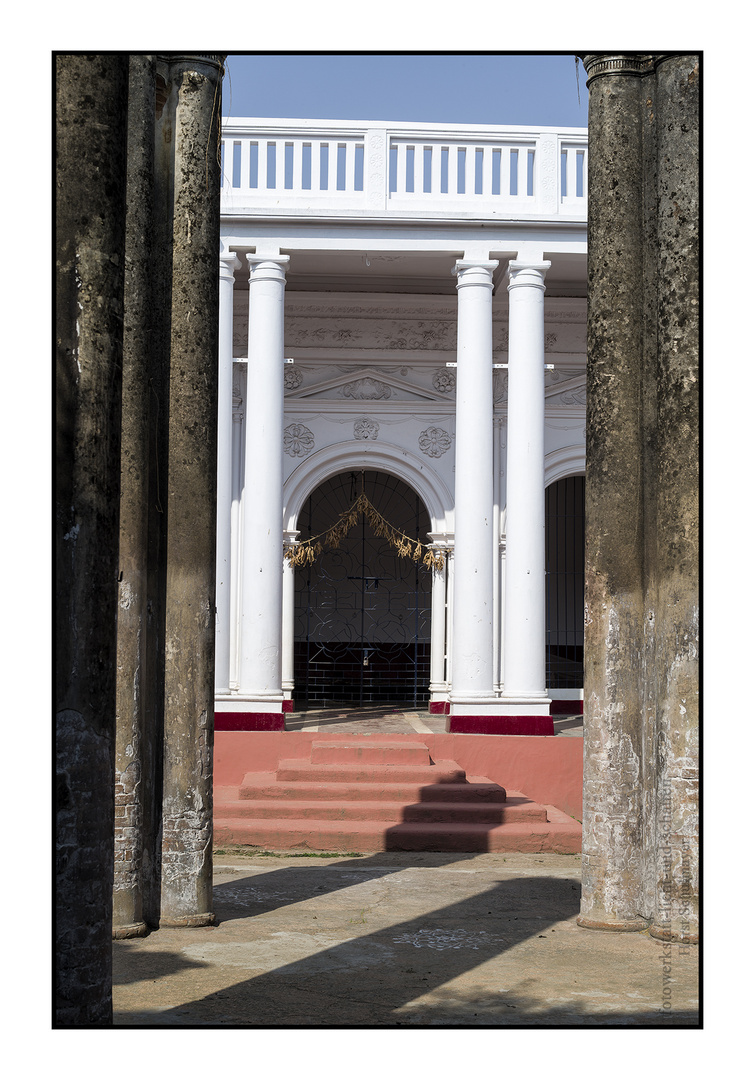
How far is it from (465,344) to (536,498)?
1.94 m

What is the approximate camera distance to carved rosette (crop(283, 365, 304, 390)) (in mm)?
15023

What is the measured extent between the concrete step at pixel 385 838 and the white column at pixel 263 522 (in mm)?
3010

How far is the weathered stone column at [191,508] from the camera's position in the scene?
611cm

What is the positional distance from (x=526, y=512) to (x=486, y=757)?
2.74m

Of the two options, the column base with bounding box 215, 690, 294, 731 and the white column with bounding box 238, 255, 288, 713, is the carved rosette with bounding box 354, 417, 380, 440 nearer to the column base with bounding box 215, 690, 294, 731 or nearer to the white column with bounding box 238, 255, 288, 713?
the white column with bounding box 238, 255, 288, 713

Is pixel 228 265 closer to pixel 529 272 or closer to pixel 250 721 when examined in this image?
pixel 529 272

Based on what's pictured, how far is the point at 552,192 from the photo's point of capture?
43.1ft

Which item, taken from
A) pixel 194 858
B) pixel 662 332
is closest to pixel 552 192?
pixel 662 332

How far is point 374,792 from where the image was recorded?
10086 mm

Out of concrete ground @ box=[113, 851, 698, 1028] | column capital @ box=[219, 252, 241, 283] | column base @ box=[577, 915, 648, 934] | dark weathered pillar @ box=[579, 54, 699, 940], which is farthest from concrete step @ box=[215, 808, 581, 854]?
column capital @ box=[219, 252, 241, 283]

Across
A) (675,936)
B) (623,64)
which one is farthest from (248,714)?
(623,64)

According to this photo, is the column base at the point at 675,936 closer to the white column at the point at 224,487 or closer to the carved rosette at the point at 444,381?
the white column at the point at 224,487

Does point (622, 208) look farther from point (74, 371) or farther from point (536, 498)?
point (536, 498)

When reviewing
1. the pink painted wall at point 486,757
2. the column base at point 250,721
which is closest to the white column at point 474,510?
the pink painted wall at point 486,757
